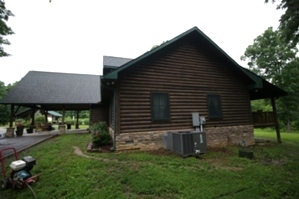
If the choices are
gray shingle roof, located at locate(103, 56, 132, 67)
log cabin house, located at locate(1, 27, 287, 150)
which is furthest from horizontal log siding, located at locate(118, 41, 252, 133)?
gray shingle roof, located at locate(103, 56, 132, 67)

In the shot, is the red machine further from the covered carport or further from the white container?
the covered carport

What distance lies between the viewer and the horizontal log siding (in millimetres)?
7453

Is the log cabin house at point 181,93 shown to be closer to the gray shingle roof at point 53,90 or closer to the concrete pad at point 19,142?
the concrete pad at point 19,142

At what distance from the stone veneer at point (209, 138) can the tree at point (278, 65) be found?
1284cm

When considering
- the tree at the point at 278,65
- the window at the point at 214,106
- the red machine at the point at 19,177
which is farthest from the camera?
the tree at the point at 278,65

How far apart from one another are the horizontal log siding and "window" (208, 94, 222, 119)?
30 centimetres

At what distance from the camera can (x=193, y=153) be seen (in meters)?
6.52

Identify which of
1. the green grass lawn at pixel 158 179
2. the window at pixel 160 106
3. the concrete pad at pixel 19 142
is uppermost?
the window at pixel 160 106

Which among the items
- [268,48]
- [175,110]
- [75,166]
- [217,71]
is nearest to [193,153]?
[175,110]

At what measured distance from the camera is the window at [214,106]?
30.1 ft

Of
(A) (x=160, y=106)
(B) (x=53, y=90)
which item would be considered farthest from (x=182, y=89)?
(B) (x=53, y=90)

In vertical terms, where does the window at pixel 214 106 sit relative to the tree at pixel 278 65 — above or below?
below

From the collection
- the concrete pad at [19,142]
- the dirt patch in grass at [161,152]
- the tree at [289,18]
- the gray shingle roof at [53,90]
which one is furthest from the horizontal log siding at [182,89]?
the gray shingle roof at [53,90]

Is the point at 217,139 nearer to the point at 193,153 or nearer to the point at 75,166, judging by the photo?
the point at 193,153
